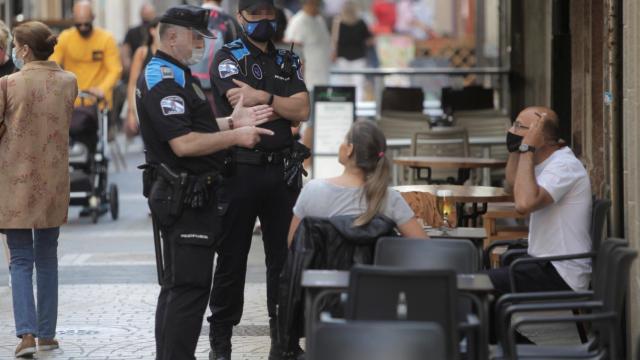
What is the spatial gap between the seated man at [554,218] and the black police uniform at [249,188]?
123 cm

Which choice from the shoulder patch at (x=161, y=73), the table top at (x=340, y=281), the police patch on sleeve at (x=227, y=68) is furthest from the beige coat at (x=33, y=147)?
the table top at (x=340, y=281)

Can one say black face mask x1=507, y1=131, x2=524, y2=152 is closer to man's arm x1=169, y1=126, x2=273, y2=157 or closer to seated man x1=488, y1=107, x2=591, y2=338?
seated man x1=488, y1=107, x2=591, y2=338

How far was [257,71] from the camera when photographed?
794 cm

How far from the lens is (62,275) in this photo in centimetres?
1175

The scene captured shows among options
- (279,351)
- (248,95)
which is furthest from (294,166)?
(279,351)

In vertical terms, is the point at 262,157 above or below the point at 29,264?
above

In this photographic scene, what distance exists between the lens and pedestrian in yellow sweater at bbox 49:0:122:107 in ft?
49.6

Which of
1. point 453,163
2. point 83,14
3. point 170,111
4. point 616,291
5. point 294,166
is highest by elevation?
point 83,14

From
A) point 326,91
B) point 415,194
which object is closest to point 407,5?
point 326,91

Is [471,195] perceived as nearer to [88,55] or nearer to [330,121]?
[330,121]

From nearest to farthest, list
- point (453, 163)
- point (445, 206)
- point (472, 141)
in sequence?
point (445, 206)
point (453, 163)
point (472, 141)

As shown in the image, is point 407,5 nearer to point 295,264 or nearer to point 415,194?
point 415,194

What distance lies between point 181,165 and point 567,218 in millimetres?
2044

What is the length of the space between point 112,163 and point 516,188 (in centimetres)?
1612
